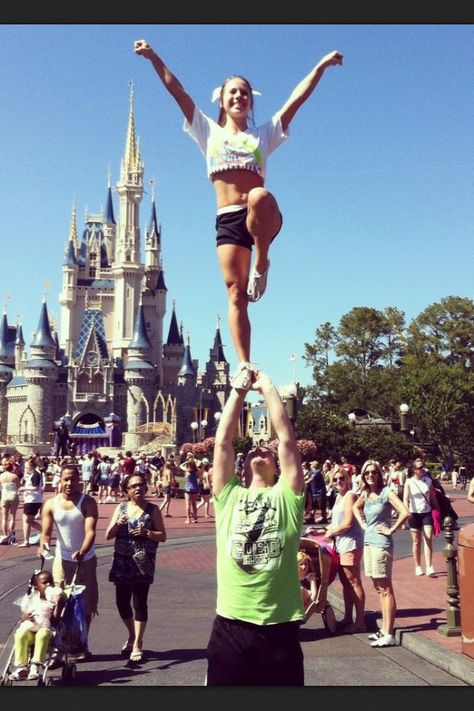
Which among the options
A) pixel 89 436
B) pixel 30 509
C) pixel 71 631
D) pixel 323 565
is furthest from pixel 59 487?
pixel 89 436

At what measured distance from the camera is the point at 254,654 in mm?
4172

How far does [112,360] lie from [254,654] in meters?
88.0

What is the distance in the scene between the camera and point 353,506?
27.9 ft

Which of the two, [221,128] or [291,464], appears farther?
[221,128]

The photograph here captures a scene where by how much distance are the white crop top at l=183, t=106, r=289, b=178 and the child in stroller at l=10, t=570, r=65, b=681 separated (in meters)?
3.54

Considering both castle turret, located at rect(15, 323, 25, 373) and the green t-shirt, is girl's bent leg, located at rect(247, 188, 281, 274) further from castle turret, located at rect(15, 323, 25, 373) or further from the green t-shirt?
castle turret, located at rect(15, 323, 25, 373)

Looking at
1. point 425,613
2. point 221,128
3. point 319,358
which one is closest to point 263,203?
point 221,128

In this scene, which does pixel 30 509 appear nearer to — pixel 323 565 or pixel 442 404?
pixel 323 565

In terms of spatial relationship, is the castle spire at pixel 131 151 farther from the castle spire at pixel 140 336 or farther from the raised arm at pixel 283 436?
the raised arm at pixel 283 436

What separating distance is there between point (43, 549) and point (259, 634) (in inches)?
140

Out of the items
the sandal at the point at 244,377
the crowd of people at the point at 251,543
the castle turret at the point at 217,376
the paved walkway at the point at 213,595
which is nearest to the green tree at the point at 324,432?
the paved walkway at the point at 213,595

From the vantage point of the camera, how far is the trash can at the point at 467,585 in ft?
22.6

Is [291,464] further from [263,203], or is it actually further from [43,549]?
[43,549]

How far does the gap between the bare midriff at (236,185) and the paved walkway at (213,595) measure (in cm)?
408
